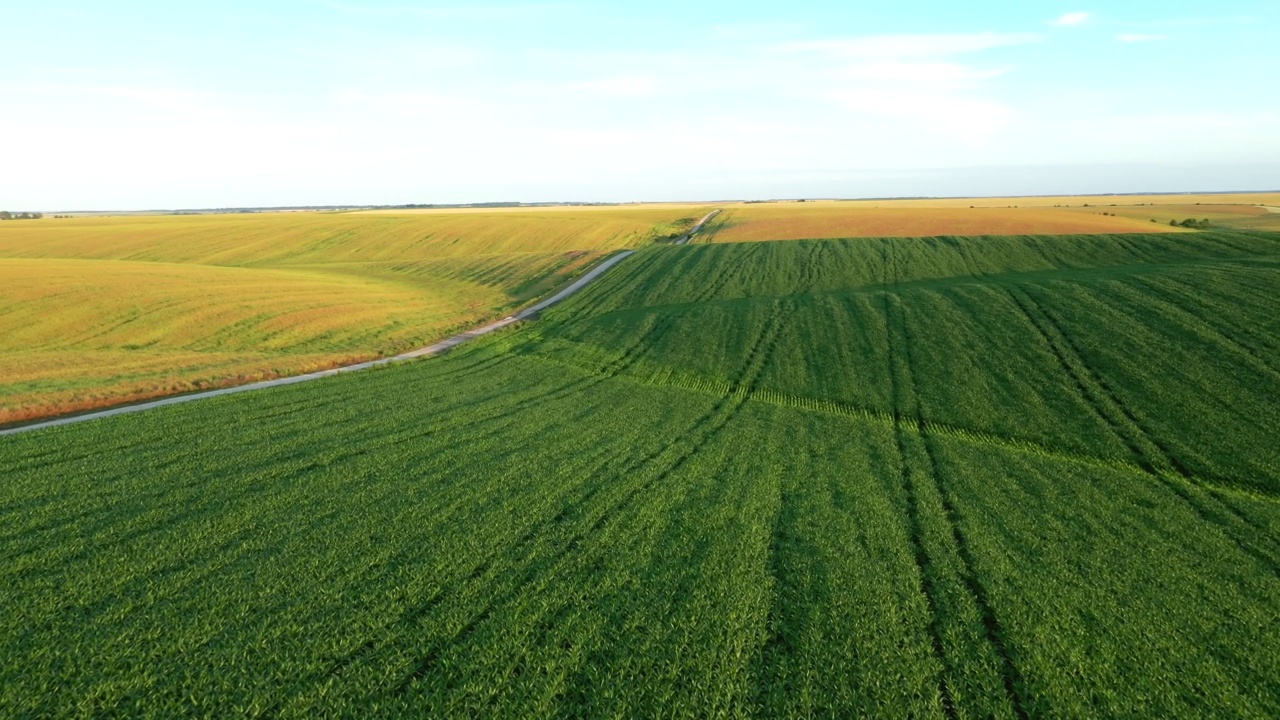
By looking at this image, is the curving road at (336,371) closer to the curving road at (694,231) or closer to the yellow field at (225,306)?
the yellow field at (225,306)

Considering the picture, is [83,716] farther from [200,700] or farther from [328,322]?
[328,322]

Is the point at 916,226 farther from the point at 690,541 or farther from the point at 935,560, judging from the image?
the point at 690,541

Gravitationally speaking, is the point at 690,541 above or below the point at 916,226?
below

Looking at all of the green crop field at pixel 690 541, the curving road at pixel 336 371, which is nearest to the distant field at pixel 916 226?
the curving road at pixel 336 371

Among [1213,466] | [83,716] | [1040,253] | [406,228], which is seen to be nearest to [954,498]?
[1213,466]

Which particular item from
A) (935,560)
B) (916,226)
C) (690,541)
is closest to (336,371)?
(690,541)
